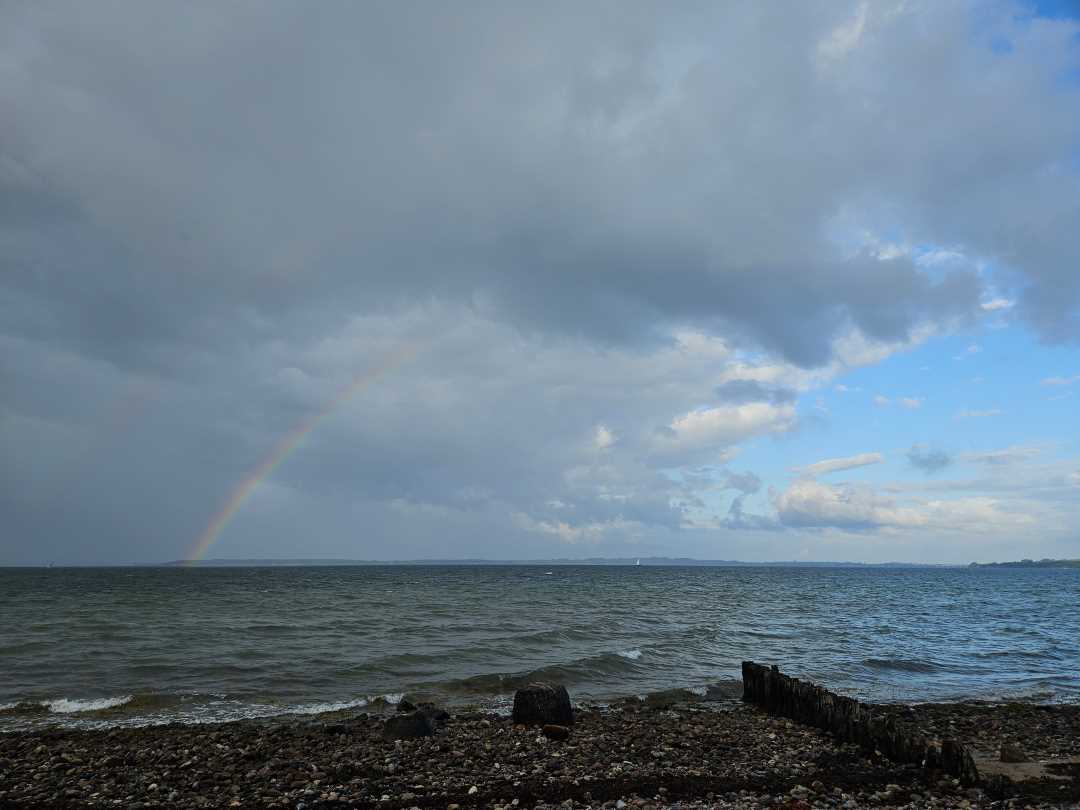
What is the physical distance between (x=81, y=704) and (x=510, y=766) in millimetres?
15973

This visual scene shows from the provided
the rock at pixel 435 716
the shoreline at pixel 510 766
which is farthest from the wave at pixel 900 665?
the rock at pixel 435 716

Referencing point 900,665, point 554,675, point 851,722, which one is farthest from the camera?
point 900,665

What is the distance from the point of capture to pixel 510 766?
47.1 feet

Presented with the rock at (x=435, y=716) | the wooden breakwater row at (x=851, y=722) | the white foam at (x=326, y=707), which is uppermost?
the wooden breakwater row at (x=851, y=722)

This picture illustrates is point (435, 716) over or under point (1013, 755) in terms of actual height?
under

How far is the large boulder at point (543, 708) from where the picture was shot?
18203 mm

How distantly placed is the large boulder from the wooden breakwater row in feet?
21.2

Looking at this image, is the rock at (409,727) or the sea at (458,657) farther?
the sea at (458,657)

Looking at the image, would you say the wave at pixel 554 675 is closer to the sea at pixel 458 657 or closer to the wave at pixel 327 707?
the sea at pixel 458 657

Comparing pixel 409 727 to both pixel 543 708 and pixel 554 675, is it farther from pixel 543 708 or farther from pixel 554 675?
pixel 554 675

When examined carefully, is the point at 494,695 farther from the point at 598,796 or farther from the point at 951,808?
the point at 951,808

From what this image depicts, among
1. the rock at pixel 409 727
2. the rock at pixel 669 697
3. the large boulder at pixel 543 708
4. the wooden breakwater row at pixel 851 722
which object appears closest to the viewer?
the wooden breakwater row at pixel 851 722

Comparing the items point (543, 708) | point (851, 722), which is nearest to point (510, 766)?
point (543, 708)

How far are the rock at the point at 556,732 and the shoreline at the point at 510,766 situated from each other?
35 cm
